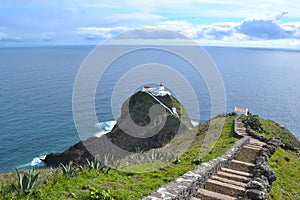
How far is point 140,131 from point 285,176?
39.3 meters

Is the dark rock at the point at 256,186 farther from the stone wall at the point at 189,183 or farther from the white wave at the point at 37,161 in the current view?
the white wave at the point at 37,161

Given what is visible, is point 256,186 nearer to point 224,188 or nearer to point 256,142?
point 224,188

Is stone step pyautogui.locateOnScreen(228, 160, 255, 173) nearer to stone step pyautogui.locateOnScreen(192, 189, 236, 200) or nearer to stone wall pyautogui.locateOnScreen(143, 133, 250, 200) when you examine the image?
stone wall pyautogui.locateOnScreen(143, 133, 250, 200)

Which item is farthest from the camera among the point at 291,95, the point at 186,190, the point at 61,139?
the point at 291,95

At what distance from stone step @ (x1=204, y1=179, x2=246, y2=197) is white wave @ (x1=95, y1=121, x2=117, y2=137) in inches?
1827

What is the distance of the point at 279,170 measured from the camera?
17062 millimetres

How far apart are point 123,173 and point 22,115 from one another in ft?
198

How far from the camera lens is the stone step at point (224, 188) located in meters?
11.6

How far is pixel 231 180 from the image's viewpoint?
1317cm

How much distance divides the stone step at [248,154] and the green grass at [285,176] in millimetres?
1081

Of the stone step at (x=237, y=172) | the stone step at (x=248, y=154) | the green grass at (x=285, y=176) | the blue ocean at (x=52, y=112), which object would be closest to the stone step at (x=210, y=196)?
the stone step at (x=237, y=172)

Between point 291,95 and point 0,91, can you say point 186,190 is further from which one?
point 291,95

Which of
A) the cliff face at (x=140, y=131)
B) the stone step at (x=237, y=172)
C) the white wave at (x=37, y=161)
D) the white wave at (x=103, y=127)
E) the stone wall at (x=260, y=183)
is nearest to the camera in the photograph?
the stone wall at (x=260, y=183)

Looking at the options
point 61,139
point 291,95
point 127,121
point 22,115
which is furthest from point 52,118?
point 291,95
